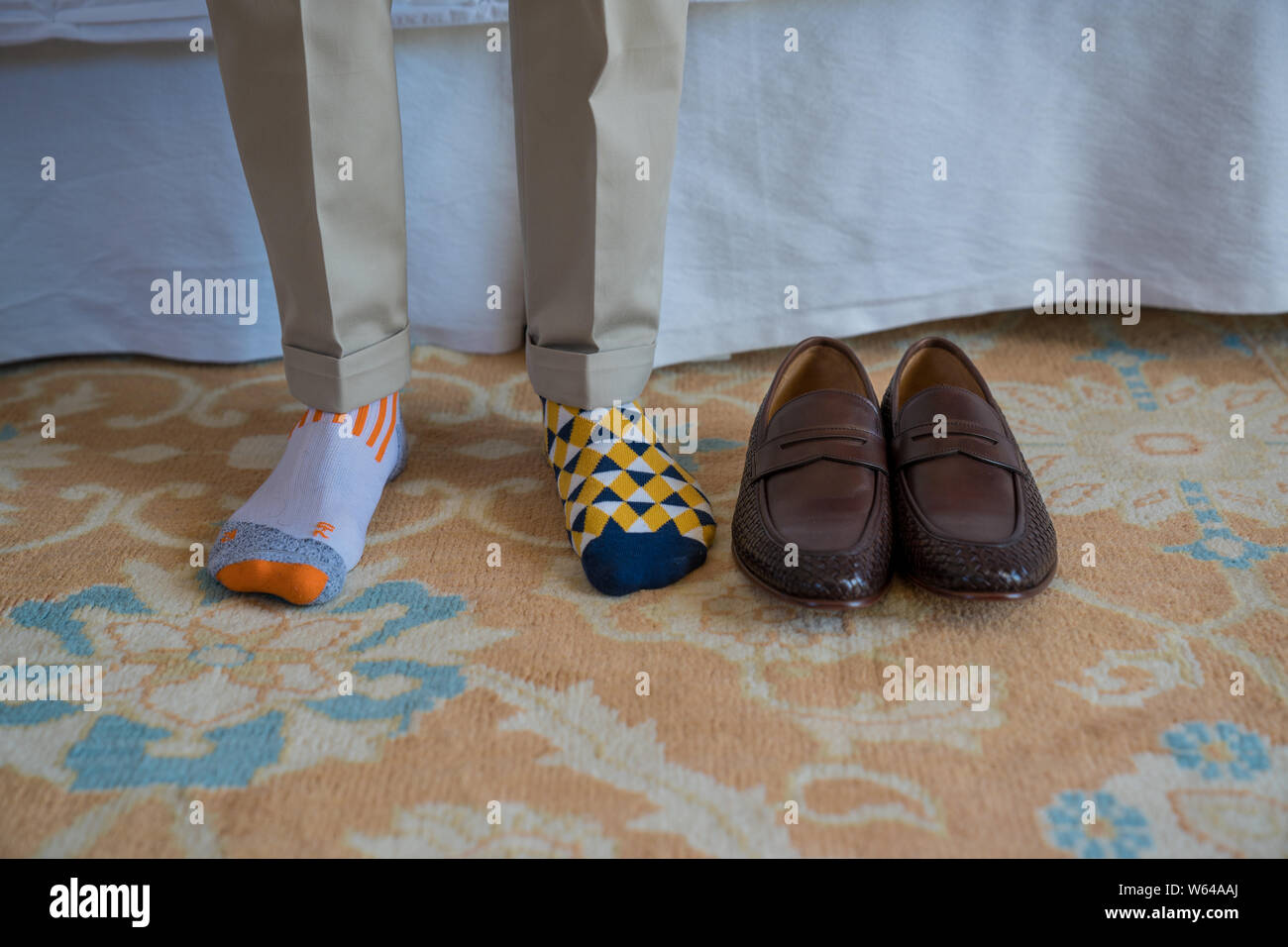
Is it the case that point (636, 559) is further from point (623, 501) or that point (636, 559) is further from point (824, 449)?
point (824, 449)

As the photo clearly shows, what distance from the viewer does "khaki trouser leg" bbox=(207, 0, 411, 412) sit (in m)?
0.65

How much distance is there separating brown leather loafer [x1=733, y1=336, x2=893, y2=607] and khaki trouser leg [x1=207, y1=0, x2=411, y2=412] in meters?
0.31

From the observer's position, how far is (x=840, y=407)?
2.43 feet

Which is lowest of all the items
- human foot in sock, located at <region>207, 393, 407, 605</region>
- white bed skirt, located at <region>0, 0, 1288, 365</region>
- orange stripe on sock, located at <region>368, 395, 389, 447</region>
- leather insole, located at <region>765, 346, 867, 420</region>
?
human foot in sock, located at <region>207, 393, 407, 605</region>

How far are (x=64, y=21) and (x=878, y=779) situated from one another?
0.95 metres

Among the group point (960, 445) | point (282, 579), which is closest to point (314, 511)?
point (282, 579)

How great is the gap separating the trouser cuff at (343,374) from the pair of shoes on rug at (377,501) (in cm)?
3

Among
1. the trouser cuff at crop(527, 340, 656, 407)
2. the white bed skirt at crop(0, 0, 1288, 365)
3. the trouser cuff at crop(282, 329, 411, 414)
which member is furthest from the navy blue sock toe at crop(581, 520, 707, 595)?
the white bed skirt at crop(0, 0, 1288, 365)

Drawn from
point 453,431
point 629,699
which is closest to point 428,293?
point 453,431

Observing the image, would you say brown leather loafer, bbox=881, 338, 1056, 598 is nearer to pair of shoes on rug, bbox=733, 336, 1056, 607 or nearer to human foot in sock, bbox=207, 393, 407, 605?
pair of shoes on rug, bbox=733, 336, 1056, 607

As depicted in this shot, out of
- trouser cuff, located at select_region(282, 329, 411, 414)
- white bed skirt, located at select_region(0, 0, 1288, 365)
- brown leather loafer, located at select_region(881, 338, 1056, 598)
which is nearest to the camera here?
brown leather loafer, located at select_region(881, 338, 1056, 598)

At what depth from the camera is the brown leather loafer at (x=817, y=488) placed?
64 cm

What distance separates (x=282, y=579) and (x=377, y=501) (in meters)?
0.14

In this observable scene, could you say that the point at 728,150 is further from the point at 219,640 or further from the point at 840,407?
the point at 219,640
